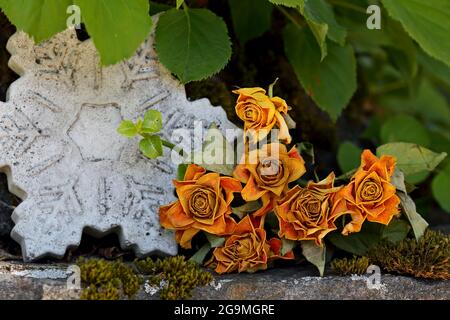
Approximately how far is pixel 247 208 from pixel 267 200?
0.20 feet

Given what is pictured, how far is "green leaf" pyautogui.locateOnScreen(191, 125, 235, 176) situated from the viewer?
5.65ft

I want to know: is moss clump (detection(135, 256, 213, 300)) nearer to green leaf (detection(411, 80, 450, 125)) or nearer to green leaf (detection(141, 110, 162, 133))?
green leaf (detection(141, 110, 162, 133))

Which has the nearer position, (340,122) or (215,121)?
(215,121)

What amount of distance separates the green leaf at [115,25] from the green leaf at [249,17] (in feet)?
1.92

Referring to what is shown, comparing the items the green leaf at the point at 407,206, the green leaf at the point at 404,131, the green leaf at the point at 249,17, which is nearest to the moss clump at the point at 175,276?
the green leaf at the point at 407,206

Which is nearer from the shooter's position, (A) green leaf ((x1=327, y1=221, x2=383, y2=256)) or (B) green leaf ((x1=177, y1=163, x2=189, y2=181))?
(B) green leaf ((x1=177, y1=163, x2=189, y2=181))

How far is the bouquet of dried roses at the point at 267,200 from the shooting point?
5.44ft

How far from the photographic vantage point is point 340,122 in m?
2.90

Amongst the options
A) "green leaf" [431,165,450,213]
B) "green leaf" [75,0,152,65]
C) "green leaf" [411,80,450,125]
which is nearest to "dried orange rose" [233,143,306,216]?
"green leaf" [75,0,152,65]

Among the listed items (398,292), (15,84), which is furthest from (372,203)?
(15,84)

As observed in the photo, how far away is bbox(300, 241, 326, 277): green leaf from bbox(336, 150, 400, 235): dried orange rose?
7 cm

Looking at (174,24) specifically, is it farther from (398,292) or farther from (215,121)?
(398,292)

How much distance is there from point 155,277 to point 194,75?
477mm

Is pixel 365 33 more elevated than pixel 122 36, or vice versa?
pixel 122 36
